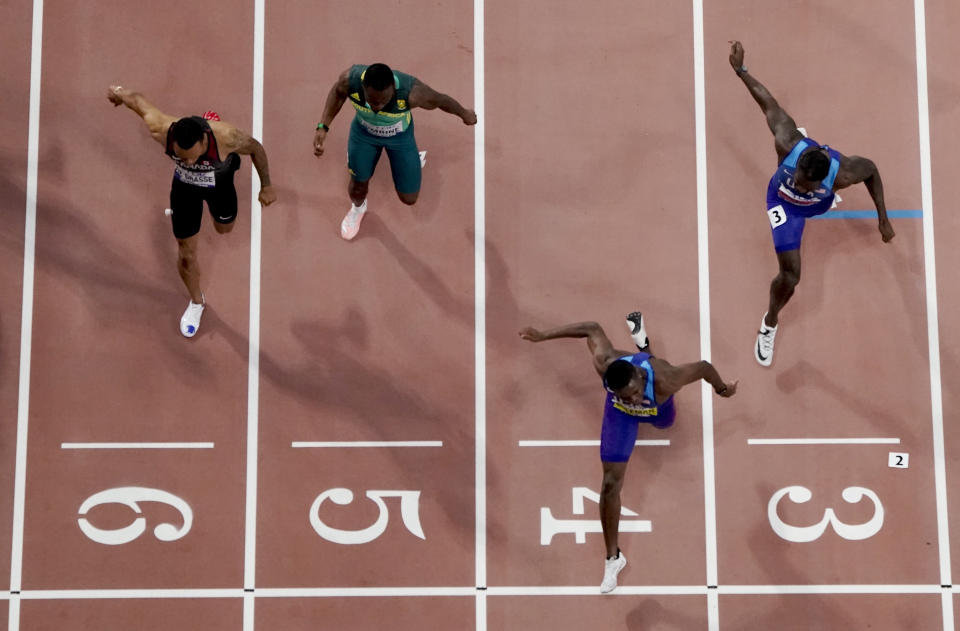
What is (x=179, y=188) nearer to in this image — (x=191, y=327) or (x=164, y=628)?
(x=191, y=327)

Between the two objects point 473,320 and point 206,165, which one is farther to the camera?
point 473,320

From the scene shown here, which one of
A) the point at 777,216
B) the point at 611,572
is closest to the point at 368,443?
the point at 611,572

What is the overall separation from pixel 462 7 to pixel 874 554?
19.4 ft

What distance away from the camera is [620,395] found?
280 inches

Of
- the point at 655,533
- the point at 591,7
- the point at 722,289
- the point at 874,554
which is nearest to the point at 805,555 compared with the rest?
the point at 874,554

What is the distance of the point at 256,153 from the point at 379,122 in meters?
0.95

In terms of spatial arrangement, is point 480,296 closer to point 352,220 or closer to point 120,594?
point 352,220

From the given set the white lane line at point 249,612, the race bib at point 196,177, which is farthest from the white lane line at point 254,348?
the race bib at point 196,177

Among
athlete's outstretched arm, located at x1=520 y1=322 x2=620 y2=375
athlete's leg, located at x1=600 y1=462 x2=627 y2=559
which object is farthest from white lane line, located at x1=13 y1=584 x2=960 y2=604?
athlete's outstretched arm, located at x1=520 y1=322 x2=620 y2=375

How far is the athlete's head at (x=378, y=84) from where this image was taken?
23.1ft

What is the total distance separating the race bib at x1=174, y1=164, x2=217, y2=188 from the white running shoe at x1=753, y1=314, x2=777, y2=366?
15.2ft

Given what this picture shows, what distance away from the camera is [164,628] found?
8.24 metres

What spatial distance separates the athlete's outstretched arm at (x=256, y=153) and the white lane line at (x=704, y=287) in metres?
3.69

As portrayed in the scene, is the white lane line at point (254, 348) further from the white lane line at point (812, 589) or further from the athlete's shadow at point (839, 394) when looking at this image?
the athlete's shadow at point (839, 394)
